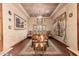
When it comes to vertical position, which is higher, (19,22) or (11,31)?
(19,22)

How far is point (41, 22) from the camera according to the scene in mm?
2033

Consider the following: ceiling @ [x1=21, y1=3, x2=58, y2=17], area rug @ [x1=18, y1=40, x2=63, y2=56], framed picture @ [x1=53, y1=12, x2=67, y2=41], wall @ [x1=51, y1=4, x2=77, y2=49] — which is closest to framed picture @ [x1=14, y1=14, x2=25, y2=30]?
ceiling @ [x1=21, y1=3, x2=58, y2=17]

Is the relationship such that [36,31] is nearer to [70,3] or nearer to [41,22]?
[41,22]

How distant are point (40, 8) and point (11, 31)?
67 cm

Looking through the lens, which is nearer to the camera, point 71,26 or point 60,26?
point 71,26

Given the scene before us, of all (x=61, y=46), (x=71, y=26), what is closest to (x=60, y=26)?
(x=71, y=26)

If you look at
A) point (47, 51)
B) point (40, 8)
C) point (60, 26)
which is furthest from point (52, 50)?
point (40, 8)

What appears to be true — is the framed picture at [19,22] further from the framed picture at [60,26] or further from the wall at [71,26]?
the wall at [71,26]

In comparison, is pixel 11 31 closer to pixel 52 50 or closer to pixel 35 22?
pixel 35 22

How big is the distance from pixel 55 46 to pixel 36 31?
45 cm

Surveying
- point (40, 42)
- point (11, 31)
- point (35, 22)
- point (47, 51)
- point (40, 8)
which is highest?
point (40, 8)

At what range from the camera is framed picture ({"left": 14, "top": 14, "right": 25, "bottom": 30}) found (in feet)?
6.71

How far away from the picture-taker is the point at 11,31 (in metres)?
2.01

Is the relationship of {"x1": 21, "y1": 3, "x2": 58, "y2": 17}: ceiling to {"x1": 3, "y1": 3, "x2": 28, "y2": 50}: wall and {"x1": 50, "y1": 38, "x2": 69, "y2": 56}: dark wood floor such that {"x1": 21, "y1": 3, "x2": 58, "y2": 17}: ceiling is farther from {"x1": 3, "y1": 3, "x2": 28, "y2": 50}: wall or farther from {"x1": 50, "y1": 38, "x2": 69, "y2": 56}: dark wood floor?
{"x1": 50, "y1": 38, "x2": 69, "y2": 56}: dark wood floor
